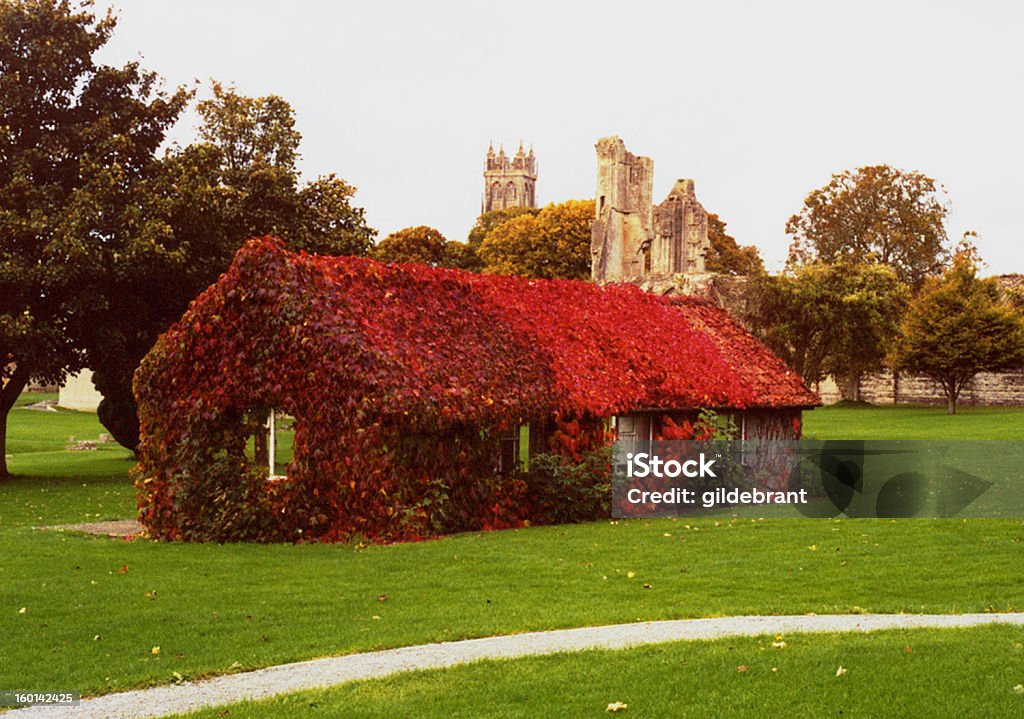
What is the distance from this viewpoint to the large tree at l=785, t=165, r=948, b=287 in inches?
3327

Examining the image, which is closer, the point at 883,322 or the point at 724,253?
the point at 883,322

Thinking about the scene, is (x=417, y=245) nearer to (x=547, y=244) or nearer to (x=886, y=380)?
(x=547, y=244)

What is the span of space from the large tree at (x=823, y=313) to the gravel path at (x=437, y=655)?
3873cm

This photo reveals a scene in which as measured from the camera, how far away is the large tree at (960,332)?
179ft

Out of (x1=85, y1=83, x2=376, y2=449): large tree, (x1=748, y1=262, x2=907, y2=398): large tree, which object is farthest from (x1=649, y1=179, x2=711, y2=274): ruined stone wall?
(x1=85, y1=83, x2=376, y2=449): large tree

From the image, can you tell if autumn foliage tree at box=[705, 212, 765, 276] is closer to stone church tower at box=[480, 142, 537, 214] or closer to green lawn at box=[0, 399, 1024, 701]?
green lawn at box=[0, 399, 1024, 701]

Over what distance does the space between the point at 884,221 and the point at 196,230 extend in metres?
62.3

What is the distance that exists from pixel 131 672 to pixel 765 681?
5565mm

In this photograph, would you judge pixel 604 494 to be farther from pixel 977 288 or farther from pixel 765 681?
pixel 977 288

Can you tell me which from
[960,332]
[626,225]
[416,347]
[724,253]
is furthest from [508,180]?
[416,347]

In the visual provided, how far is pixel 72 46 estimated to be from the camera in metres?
32.2

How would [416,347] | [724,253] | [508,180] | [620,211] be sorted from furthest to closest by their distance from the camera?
[508,180] → [724,253] → [620,211] → [416,347]

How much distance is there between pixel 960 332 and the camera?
54.8 meters
